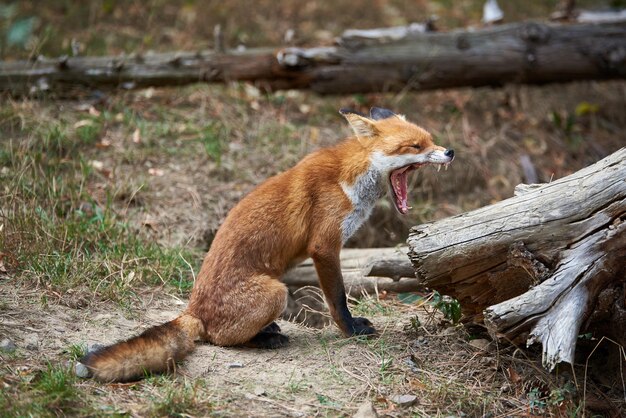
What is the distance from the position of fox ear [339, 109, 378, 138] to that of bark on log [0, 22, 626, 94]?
3.73 m

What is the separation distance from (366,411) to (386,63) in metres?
6.10

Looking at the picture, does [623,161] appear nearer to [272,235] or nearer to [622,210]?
[622,210]

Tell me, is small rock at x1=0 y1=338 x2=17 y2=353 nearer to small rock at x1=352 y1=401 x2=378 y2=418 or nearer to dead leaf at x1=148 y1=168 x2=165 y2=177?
small rock at x1=352 y1=401 x2=378 y2=418

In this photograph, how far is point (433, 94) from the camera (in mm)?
11086

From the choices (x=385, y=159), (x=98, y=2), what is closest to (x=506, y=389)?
(x=385, y=159)

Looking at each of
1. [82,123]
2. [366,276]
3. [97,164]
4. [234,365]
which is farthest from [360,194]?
[82,123]

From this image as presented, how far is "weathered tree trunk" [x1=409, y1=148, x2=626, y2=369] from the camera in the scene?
456 centimetres

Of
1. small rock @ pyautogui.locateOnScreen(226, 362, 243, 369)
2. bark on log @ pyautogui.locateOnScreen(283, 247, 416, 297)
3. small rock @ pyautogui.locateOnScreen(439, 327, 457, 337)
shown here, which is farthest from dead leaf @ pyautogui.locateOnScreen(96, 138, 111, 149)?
small rock @ pyautogui.locateOnScreen(439, 327, 457, 337)

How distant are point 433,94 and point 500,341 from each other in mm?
6588

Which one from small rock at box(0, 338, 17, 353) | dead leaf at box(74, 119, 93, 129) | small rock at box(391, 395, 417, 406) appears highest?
dead leaf at box(74, 119, 93, 129)

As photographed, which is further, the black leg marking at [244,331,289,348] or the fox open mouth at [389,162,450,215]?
the fox open mouth at [389,162,450,215]

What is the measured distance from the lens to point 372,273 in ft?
21.4

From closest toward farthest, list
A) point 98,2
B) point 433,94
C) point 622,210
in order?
1. point 622,210
2. point 433,94
3. point 98,2

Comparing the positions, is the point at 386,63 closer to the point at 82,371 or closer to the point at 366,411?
the point at 366,411
